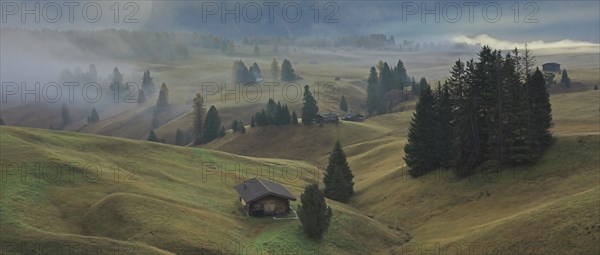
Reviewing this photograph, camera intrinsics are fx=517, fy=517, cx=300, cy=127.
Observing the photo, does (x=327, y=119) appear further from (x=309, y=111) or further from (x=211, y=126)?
(x=211, y=126)

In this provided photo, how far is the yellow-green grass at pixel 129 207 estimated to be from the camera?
54.3m

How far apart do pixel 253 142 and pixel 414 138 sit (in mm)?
81971

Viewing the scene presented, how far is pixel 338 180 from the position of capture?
9200 centimetres

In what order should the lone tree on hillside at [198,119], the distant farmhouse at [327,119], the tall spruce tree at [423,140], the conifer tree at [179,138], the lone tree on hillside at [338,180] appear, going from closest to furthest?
the tall spruce tree at [423,140]
the lone tree on hillside at [338,180]
the distant farmhouse at [327,119]
the lone tree on hillside at [198,119]
the conifer tree at [179,138]

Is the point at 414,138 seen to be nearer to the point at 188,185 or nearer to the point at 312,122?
the point at 188,185

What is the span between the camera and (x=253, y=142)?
16362 cm

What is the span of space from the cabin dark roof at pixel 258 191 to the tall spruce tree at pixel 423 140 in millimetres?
23866

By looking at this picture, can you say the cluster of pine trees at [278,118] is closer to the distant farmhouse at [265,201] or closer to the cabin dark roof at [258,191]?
the cabin dark roof at [258,191]

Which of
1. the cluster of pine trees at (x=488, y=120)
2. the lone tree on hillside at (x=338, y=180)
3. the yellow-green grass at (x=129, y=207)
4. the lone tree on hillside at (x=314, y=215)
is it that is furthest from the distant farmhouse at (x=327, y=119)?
the lone tree on hillside at (x=314, y=215)

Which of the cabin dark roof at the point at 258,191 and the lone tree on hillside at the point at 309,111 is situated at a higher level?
the lone tree on hillside at the point at 309,111

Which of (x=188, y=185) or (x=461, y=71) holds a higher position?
(x=461, y=71)

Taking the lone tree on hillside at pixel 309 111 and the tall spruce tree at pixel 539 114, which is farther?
the lone tree on hillside at pixel 309 111

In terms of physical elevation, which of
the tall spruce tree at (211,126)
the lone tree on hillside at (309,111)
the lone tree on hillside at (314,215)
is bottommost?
the lone tree on hillside at (314,215)

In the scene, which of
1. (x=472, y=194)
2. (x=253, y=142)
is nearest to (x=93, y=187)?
(x=472, y=194)
